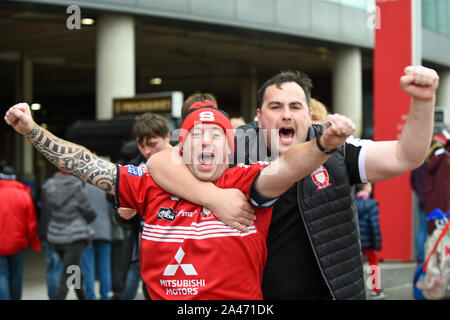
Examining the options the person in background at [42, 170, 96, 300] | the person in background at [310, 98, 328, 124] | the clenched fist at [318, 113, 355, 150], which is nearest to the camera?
the clenched fist at [318, 113, 355, 150]

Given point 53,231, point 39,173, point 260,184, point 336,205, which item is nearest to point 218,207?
point 260,184

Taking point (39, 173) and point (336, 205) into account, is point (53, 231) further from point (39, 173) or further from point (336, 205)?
point (39, 173)

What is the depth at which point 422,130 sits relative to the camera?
2342mm

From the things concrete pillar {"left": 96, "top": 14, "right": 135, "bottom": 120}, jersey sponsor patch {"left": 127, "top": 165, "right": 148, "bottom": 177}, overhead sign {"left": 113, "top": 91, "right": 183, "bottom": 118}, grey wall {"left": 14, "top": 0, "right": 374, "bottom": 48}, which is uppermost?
grey wall {"left": 14, "top": 0, "right": 374, "bottom": 48}

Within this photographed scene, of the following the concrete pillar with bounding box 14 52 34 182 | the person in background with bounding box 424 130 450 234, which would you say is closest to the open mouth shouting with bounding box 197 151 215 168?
the person in background with bounding box 424 130 450 234

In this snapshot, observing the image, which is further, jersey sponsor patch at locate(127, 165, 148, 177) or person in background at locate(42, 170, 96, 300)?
person in background at locate(42, 170, 96, 300)

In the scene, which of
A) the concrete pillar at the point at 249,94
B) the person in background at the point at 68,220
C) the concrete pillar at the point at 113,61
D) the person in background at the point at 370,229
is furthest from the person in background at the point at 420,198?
the concrete pillar at the point at 249,94

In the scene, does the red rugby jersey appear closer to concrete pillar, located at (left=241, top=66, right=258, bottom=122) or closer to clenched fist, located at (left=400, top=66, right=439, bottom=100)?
clenched fist, located at (left=400, top=66, right=439, bottom=100)

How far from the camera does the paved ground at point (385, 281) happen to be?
837 cm

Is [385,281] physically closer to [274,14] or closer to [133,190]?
[133,190]

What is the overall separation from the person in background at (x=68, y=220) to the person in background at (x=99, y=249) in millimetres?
528

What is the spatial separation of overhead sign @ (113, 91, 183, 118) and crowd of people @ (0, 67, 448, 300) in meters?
8.53

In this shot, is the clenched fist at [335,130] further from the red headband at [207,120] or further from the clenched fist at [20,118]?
the clenched fist at [20,118]

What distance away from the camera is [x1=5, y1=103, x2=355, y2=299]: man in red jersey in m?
2.50
